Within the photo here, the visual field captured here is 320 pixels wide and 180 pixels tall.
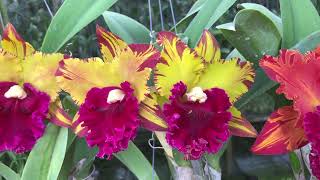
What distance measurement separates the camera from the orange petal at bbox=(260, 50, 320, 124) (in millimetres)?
529

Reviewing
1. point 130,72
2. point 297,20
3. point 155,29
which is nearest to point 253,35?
point 297,20

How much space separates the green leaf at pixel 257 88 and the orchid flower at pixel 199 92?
2.5 inches

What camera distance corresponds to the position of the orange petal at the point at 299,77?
1.73 feet

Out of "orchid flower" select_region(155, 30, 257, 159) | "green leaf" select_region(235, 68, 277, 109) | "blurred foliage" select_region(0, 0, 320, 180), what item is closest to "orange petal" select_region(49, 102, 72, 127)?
"orchid flower" select_region(155, 30, 257, 159)

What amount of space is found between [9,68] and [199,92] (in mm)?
251

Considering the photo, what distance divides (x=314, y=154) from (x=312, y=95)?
0.07m

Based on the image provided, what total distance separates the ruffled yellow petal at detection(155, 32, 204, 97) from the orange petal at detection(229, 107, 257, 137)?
0.08m

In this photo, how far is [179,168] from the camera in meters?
0.66

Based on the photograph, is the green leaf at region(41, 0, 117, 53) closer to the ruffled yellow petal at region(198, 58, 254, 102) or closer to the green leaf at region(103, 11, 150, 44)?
the green leaf at region(103, 11, 150, 44)

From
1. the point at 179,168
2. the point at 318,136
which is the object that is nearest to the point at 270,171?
the point at 179,168

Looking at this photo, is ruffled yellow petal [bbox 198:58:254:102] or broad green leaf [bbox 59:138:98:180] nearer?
ruffled yellow petal [bbox 198:58:254:102]

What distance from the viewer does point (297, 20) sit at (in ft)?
2.11

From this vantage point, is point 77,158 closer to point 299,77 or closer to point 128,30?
point 128,30

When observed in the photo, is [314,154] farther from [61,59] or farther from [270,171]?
[270,171]
